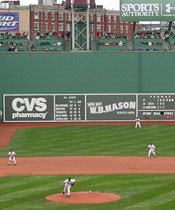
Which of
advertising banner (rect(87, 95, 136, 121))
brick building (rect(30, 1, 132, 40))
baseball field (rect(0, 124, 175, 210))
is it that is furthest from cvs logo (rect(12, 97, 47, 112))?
brick building (rect(30, 1, 132, 40))

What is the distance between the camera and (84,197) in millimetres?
30516

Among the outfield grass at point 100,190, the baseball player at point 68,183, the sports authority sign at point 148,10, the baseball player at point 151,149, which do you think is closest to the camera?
the outfield grass at point 100,190

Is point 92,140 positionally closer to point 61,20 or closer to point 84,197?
point 84,197

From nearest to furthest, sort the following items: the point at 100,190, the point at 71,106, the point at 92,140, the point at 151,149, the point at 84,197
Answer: the point at 84,197 < the point at 100,190 < the point at 151,149 < the point at 92,140 < the point at 71,106

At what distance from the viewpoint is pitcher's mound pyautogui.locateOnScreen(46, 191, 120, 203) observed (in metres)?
29.8

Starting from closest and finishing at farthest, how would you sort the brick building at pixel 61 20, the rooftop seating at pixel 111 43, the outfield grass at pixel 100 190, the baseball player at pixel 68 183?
the outfield grass at pixel 100 190 → the baseball player at pixel 68 183 → the rooftop seating at pixel 111 43 → the brick building at pixel 61 20

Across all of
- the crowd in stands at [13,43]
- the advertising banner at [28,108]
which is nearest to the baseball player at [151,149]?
the advertising banner at [28,108]

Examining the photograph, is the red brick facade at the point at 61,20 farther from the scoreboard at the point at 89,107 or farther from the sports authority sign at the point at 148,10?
the scoreboard at the point at 89,107

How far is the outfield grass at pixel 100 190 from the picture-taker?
2845cm

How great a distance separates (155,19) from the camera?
238 ft

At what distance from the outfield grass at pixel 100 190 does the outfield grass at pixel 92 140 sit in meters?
11.4

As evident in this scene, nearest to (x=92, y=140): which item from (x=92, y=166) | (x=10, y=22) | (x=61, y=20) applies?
(x=92, y=166)

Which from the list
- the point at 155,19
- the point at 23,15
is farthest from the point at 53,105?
the point at 23,15

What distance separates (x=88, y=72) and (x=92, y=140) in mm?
15919
